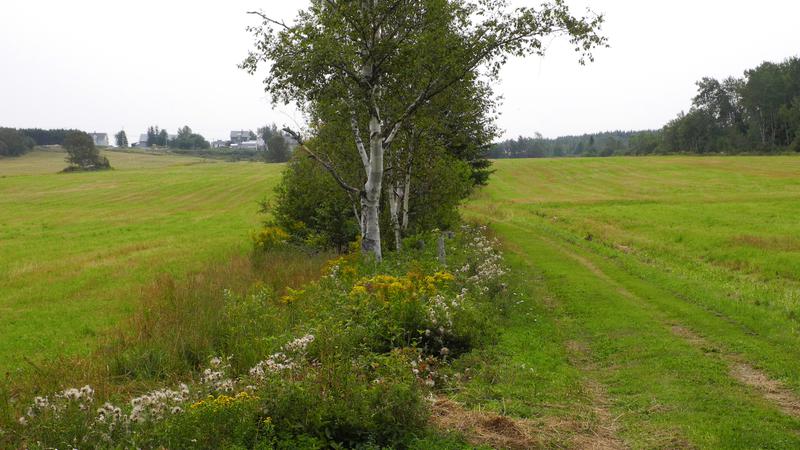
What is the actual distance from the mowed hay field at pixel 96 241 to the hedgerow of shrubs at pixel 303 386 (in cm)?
263

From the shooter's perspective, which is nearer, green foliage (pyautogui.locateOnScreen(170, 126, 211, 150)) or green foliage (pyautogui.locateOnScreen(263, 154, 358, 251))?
green foliage (pyautogui.locateOnScreen(263, 154, 358, 251))

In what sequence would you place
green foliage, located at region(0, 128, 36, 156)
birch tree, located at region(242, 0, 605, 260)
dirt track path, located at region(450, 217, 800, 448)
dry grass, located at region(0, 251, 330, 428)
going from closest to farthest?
dirt track path, located at region(450, 217, 800, 448)
dry grass, located at region(0, 251, 330, 428)
birch tree, located at region(242, 0, 605, 260)
green foliage, located at region(0, 128, 36, 156)

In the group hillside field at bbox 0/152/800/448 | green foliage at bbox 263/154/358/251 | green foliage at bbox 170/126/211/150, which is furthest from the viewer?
green foliage at bbox 170/126/211/150

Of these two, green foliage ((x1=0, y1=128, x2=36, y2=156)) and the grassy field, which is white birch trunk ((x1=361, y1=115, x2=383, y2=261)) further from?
green foliage ((x1=0, y1=128, x2=36, y2=156))

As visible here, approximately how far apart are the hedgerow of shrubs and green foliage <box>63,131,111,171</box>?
10710 centimetres

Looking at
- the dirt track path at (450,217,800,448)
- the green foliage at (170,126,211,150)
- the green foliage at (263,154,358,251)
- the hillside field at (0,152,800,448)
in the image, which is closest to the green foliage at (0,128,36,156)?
the green foliage at (170,126,211,150)

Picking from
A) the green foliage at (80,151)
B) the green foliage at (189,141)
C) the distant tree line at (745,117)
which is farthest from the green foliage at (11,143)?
the distant tree line at (745,117)

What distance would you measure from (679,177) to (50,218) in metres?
61.3

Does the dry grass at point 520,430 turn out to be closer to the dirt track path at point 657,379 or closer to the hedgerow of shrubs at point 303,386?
the dirt track path at point 657,379

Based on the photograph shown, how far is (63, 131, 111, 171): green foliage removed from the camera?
10312 centimetres

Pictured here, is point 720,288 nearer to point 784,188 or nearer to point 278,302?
point 278,302

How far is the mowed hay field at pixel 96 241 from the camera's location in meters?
14.6

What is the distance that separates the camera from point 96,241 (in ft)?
112

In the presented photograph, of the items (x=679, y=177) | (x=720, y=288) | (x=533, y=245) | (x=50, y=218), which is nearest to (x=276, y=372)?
(x=720, y=288)
